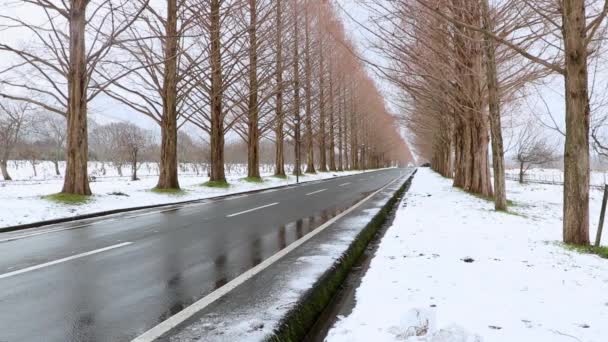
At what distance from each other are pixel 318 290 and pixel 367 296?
0.49m

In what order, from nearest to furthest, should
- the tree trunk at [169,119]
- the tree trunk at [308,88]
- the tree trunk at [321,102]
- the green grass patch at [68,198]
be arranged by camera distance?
the green grass patch at [68,198] < the tree trunk at [169,119] < the tree trunk at [308,88] < the tree trunk at [321,102]

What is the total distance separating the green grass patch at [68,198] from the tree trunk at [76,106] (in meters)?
0.39

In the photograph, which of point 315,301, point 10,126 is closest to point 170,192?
point 315,301

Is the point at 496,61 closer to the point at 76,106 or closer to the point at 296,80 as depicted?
the point at 76,106

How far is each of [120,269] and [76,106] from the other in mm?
9870

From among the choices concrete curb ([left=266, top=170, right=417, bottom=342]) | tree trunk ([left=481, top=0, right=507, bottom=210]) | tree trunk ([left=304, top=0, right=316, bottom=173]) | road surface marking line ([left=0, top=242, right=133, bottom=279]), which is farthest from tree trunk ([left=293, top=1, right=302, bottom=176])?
concrete curb ([left=266, top=170, right=417, bottom=342])

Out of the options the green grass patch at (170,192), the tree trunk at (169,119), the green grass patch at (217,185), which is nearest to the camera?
the green grass patch at (170,192)

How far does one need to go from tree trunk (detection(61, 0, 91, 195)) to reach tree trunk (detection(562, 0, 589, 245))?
42.5ft

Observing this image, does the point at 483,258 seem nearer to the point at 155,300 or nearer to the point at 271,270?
the point at 271,270

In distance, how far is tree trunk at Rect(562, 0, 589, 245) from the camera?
5895mm

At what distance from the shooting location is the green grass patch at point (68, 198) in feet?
36.3

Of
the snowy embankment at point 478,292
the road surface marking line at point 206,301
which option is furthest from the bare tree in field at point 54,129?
the snowy embankment at point 478,292

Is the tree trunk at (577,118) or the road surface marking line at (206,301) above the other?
the tree trunk at (577,118)

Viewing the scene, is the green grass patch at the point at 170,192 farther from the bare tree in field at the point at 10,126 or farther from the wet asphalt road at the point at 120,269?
the bare tree in field at the point at 10,126
